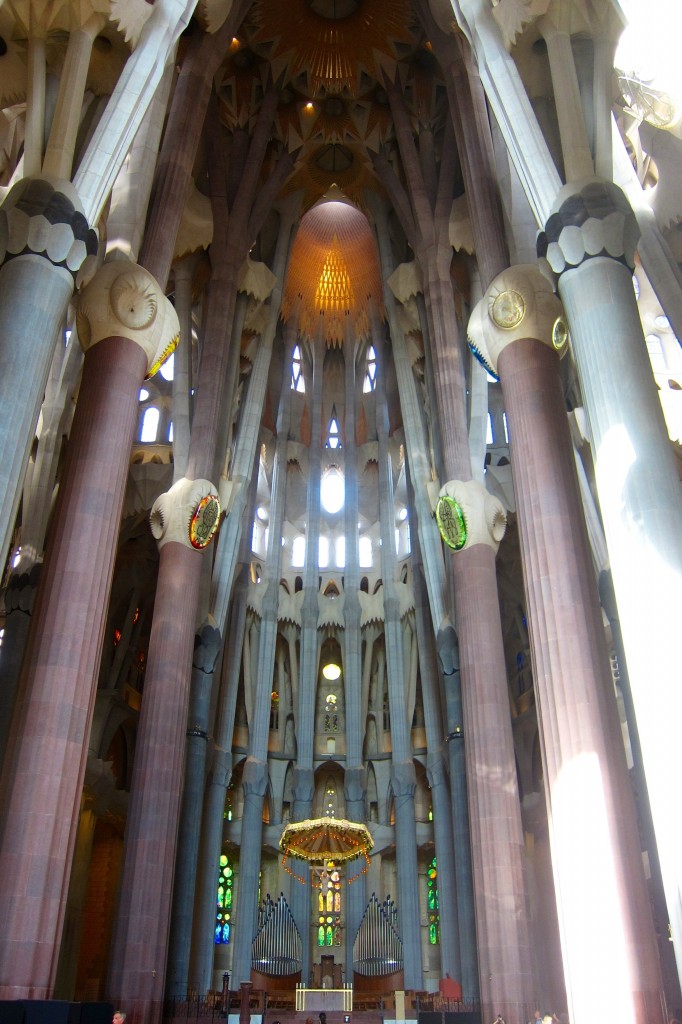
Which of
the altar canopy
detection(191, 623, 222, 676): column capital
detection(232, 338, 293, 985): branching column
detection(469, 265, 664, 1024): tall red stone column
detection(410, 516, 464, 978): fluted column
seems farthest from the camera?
detection(232, 338, 293, 985): branching column

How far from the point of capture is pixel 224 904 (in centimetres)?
2583

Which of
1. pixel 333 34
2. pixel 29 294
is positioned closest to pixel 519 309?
pixel 29 294

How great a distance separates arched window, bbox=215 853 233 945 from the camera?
2512 centimetres

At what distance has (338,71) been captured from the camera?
25547mm

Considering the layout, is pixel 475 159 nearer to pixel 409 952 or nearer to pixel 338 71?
pixel 338 71

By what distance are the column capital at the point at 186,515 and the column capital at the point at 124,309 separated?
181 inches

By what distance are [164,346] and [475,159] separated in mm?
8197

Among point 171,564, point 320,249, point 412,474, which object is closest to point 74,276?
point 171,564

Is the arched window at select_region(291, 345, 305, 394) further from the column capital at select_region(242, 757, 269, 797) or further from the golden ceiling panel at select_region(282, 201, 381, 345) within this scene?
the column capital at select_region(242, 757, 269, 797)

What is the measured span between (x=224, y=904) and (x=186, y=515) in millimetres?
14269

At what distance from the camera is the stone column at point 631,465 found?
7.95 meters

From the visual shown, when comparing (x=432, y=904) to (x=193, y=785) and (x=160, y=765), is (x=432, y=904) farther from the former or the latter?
(x=160, y=765)

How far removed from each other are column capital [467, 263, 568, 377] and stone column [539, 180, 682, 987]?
7.14ft

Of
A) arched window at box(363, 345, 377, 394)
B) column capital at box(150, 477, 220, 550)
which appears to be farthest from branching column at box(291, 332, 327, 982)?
column capital at box(150, 477, 220, 550)
